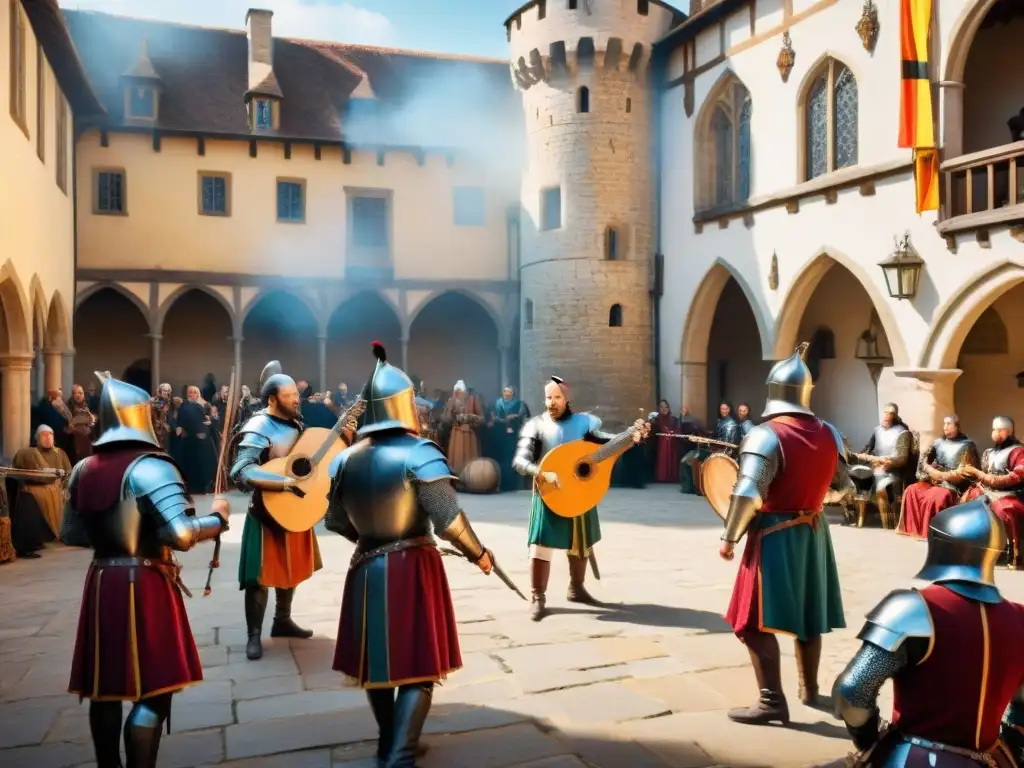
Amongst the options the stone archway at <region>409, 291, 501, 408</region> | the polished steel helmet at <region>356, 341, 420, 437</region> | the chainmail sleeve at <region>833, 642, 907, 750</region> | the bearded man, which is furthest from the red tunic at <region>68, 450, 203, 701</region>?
the stone archway at <region>409, 291, 501, 408</region>

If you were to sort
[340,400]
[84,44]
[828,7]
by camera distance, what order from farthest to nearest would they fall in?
[84,44], [340,400], [828,7]

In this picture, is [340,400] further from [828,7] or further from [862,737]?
[862,737]

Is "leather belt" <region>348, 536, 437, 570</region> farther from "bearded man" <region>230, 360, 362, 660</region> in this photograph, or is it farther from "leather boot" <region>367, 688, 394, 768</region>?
"bearded man" <region>230, 360, 362, 660</region>

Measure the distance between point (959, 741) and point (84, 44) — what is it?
2383 centimetres

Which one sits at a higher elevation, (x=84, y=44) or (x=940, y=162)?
(x=84, y=44)

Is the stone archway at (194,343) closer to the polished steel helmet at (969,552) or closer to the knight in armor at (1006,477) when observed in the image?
the knight in armor at (1006,477)

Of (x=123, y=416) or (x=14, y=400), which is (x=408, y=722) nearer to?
(x=123, y=416)

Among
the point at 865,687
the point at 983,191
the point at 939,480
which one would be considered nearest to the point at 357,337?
the point at 983,191

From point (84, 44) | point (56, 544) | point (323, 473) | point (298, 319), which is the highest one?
point (84, 44)

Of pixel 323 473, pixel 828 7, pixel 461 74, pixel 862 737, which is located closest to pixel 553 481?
pixel 323 473

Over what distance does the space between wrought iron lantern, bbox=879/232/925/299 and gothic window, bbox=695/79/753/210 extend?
4.18 meters

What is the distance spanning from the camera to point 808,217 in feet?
49.2

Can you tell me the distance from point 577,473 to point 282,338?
58.8ft

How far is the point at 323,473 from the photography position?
243 inches
